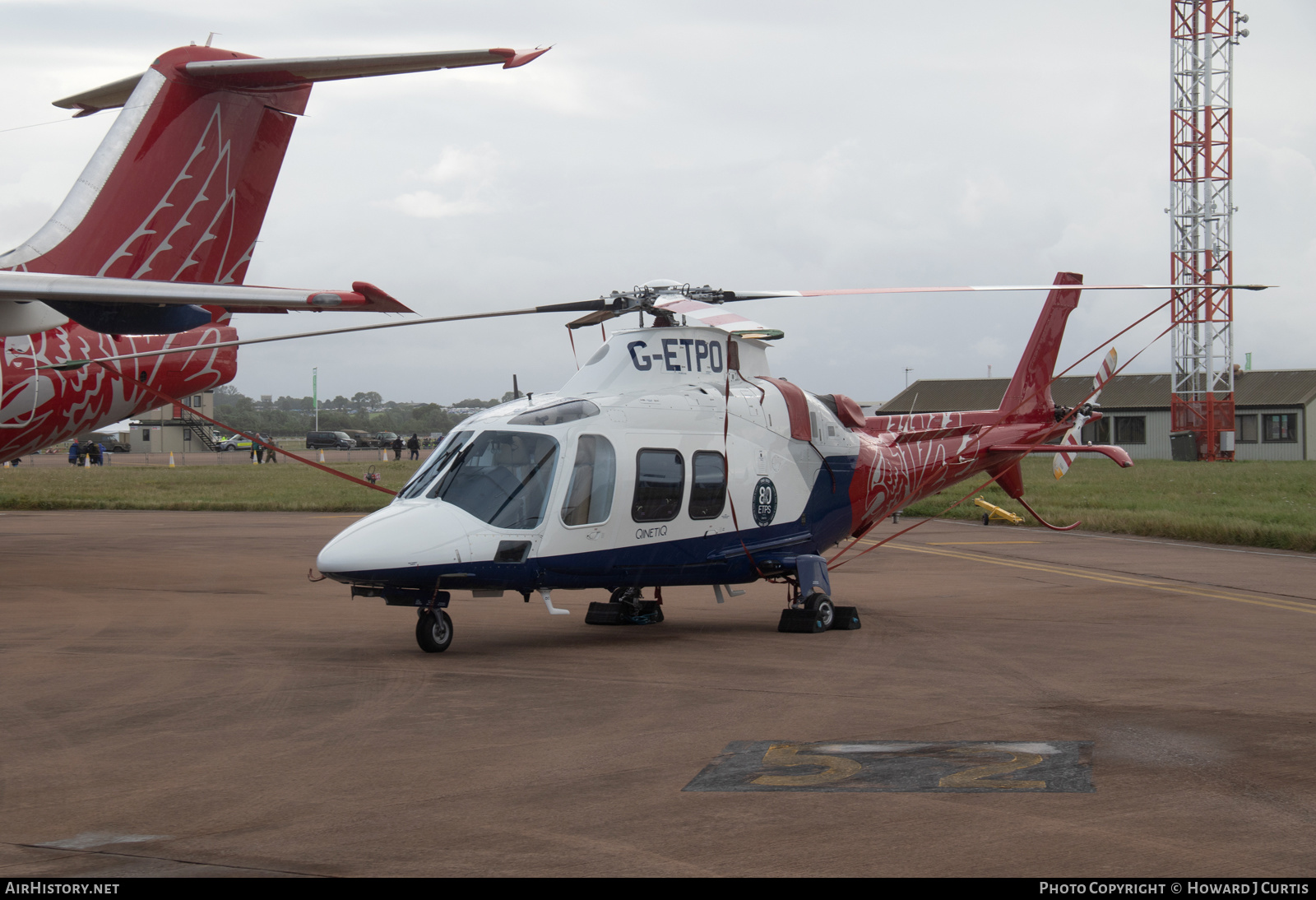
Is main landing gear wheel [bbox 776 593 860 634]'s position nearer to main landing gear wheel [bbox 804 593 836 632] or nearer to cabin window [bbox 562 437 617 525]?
main landing gear wheel [bbox 804 593 836 632]

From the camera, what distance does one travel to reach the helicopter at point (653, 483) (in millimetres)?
10812

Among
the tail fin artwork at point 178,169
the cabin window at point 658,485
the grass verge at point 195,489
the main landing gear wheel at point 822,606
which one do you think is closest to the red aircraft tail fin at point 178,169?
the tail fin artwork at point 178,169

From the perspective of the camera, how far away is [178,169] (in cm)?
1580

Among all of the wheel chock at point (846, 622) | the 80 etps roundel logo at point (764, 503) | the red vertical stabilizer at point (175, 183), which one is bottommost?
the wheel chock at point (846, 622)

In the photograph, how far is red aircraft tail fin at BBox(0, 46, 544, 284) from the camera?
1509 centimetres

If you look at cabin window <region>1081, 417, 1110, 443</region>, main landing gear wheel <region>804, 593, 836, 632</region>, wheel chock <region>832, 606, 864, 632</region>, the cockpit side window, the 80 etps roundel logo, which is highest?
cabin window <region>1081, 417, 1110, 443</region>

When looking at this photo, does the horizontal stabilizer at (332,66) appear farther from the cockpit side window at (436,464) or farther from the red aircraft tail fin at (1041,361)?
the red aircraft tail fin at (1041,361)

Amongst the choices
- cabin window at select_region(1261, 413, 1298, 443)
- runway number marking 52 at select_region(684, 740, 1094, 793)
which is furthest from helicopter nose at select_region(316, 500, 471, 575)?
cabin window at select_region(1261, 413, 1298, 443)

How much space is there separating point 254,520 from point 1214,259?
162 feet

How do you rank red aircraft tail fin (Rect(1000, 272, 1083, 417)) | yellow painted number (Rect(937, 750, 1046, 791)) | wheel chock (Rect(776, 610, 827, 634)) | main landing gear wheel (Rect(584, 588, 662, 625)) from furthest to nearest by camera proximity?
1. red aircraft tail fin (Rect(1000, 272, 1083, 417))
2. main landing gear wheel (Rect(584, 588, 662, 625))
3. wheel chock (Rect(776, 610, 827, 634))
4. yellow painted number (Rect(937, 750, 1046, 791))

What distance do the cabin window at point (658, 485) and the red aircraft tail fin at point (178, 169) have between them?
236 inches

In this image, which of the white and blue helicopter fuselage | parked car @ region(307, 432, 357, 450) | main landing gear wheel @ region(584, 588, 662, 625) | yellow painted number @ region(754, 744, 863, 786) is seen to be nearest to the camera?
yellow painted number @ region(754, 744, 863, 786)

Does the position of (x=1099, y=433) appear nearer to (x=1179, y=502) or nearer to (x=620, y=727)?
(x=1179, y=502)

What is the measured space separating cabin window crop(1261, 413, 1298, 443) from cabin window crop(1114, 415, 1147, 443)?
248 inches
